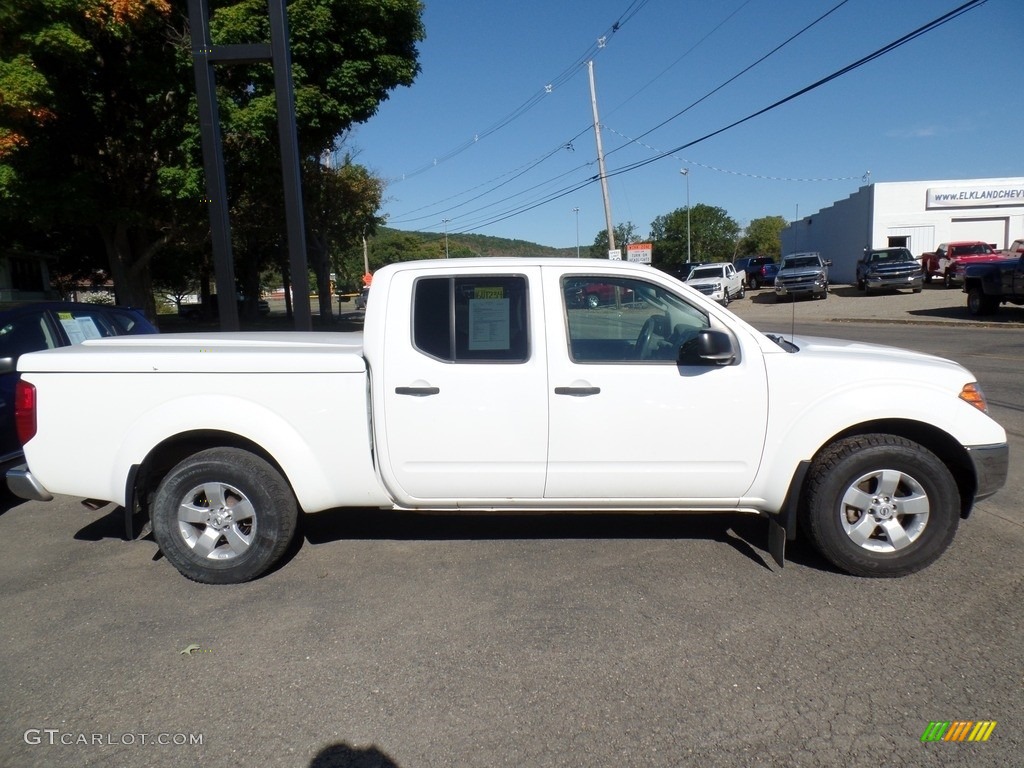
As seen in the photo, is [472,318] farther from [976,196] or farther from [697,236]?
[697,236]

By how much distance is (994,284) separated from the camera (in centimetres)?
1922

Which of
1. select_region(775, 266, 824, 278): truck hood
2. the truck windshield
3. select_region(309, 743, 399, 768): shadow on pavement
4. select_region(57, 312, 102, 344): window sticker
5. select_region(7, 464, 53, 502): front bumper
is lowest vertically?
select_region(309, 743, 399, 768): shadow on pavement

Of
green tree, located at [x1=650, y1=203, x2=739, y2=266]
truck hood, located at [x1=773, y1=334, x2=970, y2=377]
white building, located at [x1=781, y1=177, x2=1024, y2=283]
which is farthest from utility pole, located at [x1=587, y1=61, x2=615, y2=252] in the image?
green tree, located at [x1=650, y1=203, x2=739, y2=266]

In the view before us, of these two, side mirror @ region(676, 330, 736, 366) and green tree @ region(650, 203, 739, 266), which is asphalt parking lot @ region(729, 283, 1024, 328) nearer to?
side mirror @ region(676, 330, 736, 366)

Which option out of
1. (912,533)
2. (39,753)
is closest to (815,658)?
(912,533)

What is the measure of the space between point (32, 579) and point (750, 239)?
101m

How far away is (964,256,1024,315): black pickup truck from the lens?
1831 cm

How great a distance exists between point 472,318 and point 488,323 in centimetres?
10

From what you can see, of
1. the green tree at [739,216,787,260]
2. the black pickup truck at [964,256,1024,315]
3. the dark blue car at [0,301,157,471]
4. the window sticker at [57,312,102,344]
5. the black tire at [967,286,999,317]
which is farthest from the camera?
the green tree at [739,216,787,260]

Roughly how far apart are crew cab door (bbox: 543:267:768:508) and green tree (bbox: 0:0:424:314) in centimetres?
1376

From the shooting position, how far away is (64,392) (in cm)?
429

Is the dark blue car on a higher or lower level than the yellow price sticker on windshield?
lower

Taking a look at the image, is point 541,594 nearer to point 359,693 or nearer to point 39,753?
point 359,693

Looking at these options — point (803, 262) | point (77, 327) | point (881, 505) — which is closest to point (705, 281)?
point (803, 262)
